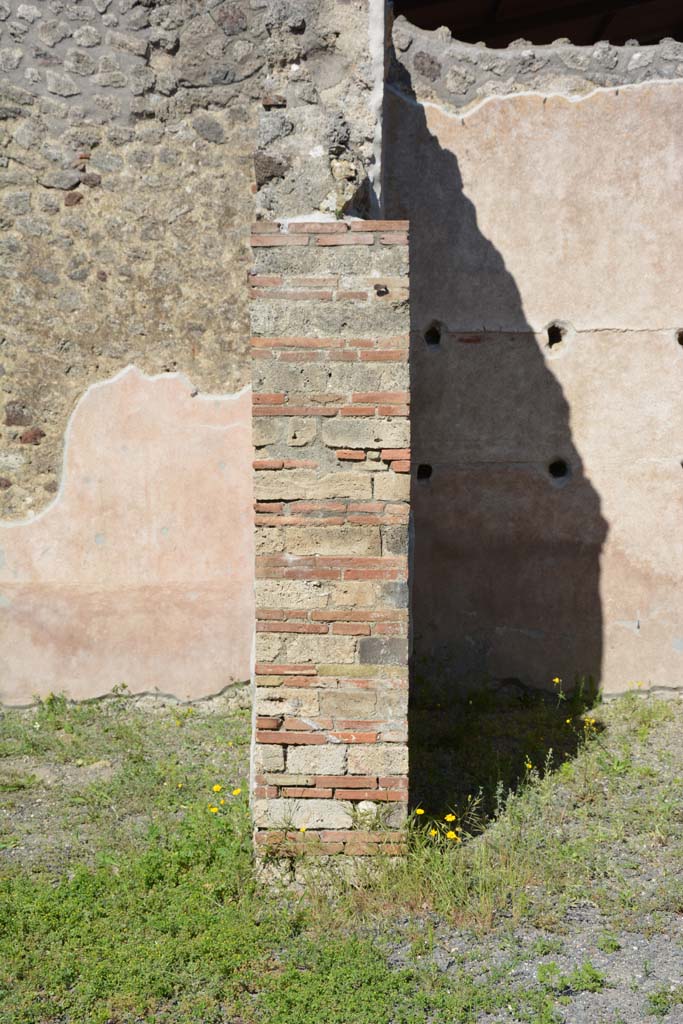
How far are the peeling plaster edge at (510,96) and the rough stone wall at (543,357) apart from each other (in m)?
0.01

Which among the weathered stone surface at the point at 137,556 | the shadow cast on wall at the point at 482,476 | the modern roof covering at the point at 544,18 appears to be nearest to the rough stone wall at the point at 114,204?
the weathered stone surface at the point at 137,556

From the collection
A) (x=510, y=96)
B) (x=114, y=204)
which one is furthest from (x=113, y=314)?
(x=510, y=96)

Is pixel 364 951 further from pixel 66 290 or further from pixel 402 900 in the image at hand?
pixel 66 290

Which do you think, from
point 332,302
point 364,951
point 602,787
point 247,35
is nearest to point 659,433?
point 602,787

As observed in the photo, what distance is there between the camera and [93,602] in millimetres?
5633

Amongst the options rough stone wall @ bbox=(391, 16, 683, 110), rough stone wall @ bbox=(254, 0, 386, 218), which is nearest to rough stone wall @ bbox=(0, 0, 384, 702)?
rough stone wall @ bbox=(391, 16, 683, 110)

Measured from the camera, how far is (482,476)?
238 inches

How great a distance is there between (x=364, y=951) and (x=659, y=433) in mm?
4076

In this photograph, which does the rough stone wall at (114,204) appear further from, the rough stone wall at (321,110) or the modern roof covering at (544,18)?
the modern roof covering at (544,18)

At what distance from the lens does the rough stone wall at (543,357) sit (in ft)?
19.4

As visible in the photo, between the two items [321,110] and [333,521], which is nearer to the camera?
[333,521]

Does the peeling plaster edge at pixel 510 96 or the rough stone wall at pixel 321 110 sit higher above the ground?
the peeling plaster edge at pixel 510 96

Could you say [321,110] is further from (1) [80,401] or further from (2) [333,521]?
(1) [80,401]

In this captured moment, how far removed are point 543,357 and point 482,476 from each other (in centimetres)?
90
